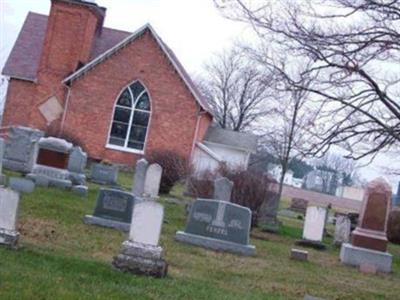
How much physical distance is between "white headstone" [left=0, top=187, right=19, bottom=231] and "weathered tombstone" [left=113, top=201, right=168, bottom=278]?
143cm

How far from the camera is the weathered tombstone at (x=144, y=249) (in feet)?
29.6

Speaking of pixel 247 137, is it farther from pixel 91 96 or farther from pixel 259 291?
pixel 259 291

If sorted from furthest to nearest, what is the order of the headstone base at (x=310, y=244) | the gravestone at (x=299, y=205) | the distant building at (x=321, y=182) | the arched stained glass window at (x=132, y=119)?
the distant building at (x=321, y=182), the gravestone at (x=299, y=205), the arched stained glass window at (x=132, y=119), the headstone base at (x=310, y=244)

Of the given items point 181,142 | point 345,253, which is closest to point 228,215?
point 345,253

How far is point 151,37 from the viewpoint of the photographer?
3566cm

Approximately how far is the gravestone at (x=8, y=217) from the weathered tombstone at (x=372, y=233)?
835 cm

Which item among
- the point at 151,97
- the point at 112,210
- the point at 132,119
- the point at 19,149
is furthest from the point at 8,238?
the point at 132,119

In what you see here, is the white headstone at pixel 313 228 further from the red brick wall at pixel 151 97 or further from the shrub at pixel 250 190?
the red brick wall at pixel 151 97

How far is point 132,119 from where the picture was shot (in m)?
36.0

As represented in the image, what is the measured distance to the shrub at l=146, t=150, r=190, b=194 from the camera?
85.3ft

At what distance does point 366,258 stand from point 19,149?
11.5 m

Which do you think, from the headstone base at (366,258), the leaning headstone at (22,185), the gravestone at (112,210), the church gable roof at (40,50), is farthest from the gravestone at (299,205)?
the gravestone at (112,210)

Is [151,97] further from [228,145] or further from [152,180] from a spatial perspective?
[152,180]

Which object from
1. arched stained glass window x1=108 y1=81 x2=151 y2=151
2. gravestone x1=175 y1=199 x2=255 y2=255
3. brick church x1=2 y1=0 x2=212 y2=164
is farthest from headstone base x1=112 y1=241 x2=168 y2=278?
arched stained glass window x1=108 y1=81 x2=151 y2=151
